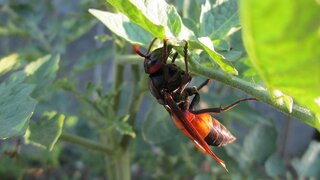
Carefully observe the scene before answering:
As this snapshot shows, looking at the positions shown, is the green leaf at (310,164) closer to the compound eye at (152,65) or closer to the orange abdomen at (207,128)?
the orange abdomen at (207,128)

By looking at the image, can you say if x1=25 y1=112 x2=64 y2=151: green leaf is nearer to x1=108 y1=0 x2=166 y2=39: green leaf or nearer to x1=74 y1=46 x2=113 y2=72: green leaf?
x1=108 y1=0 x2=166 y2=39: green leaf

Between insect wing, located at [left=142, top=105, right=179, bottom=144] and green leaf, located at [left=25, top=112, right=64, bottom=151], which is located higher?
green leaf, located at [left=25, top=112, right=64, bottom=151]

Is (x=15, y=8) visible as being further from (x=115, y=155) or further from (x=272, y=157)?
(x=272, y=157)

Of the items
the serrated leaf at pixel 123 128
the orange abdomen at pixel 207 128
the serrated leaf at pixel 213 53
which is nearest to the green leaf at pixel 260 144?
the orange abdomen at pixel 207 128

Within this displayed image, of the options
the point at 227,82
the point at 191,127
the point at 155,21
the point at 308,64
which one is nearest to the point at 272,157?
the point at 191,127

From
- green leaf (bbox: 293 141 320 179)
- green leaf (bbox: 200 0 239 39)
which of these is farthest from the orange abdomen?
green leaf (bbox: 293 141 320 179)
